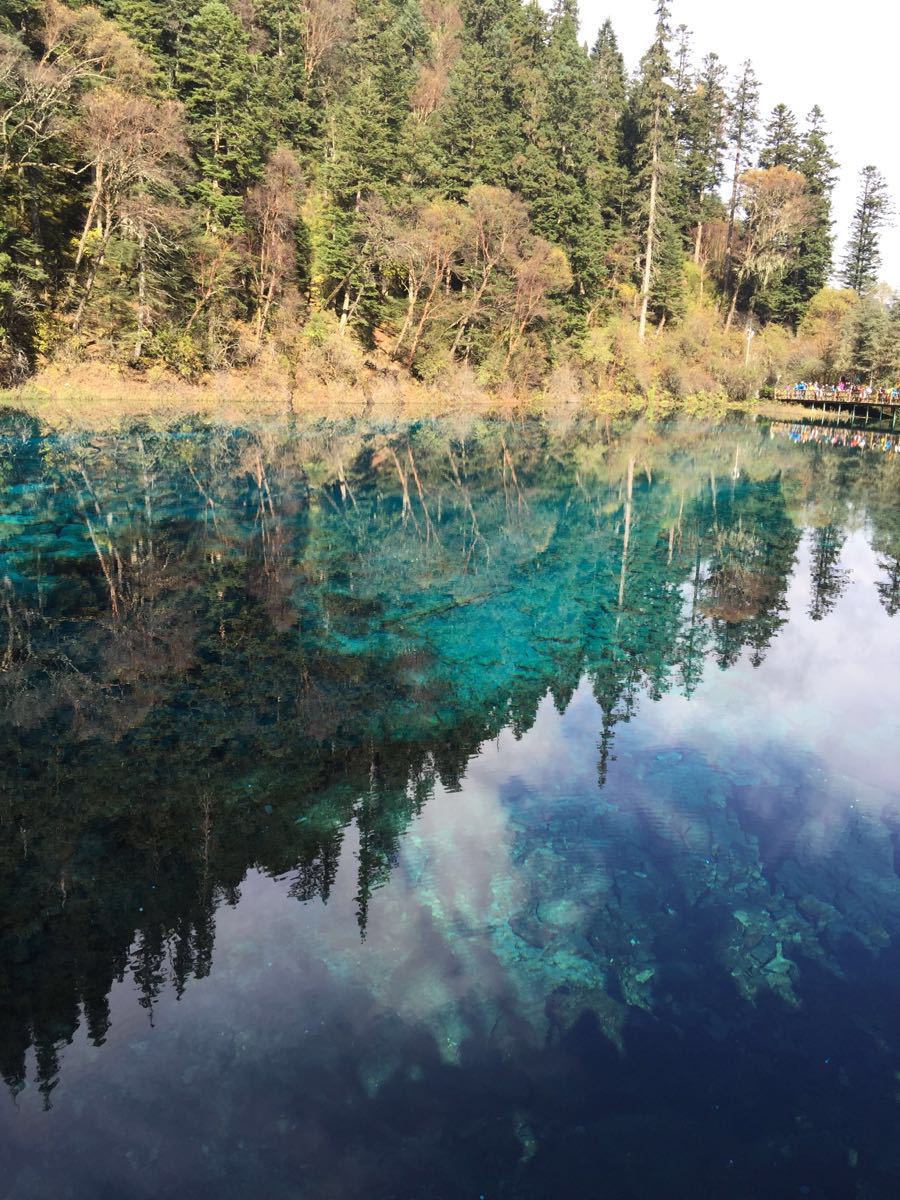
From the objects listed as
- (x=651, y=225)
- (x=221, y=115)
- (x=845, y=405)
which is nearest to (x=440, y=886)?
(x=221, y=115)

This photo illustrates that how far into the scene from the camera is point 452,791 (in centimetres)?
675

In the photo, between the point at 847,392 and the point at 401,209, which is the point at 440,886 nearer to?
the point at 401,209

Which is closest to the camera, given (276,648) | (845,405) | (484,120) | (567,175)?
(276,648)

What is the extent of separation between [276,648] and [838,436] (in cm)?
4219

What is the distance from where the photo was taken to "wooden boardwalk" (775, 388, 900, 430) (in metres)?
49.5

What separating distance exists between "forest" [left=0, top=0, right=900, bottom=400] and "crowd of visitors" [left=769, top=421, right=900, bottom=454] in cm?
1046

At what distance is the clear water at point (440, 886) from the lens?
12.1 feet

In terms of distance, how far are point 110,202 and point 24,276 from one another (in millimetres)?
5826

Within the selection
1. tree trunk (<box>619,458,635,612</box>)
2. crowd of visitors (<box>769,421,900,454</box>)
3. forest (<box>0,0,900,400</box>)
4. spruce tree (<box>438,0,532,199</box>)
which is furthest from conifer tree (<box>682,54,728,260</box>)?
tree trunk (<box>619,458,635,612</box>)

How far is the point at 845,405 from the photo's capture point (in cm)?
5553

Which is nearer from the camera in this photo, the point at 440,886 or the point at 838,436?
the point at 440,886

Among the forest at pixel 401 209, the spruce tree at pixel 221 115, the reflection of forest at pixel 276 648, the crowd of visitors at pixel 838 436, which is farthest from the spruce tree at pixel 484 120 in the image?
the reflection of forest at pixel 276 648

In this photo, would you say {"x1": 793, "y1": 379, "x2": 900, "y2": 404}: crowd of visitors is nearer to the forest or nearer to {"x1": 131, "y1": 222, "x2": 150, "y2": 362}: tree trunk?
the forest

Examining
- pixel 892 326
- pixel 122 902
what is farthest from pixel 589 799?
pixel 892 326
